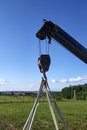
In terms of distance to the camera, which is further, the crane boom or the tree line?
the tree line

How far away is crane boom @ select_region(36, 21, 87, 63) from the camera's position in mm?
6074

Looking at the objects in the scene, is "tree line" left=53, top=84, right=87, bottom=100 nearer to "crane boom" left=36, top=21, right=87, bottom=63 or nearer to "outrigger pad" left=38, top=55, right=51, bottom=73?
"crane boom" left=36, top=21, right=87, bottom=63

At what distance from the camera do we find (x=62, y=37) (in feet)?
20.5

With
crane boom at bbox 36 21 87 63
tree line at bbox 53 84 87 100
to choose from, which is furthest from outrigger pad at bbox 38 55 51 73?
tree line at bbox 53 84 87 100

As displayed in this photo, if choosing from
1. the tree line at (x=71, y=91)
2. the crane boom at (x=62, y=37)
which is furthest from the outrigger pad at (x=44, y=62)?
the tree line at (x=71, y=91)

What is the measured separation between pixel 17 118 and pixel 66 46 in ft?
18.6

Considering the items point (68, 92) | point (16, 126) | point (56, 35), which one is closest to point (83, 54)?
point (56, 35)

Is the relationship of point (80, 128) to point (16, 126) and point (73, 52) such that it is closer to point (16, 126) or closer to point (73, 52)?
point (16, 126)

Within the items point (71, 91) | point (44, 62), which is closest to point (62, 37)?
point (44, 62)

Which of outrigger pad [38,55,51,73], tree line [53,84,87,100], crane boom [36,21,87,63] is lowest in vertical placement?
outrigger pad [38,55,51,73]

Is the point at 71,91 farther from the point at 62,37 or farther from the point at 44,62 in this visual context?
the point at 44,62

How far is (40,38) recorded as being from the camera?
608cm

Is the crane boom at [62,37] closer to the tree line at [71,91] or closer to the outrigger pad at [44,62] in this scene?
the outrigger pad at [44,62]

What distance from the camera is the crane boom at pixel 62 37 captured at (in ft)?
19.9
